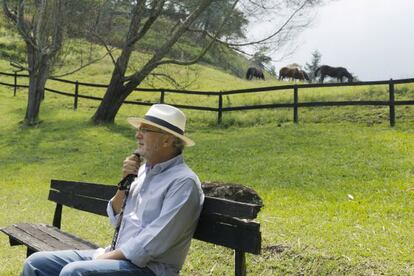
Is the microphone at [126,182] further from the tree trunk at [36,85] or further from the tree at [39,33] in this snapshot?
the tree trunk at [36,85]

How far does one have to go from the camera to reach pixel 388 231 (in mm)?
5535

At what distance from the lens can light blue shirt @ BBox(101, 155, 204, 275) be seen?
318cm

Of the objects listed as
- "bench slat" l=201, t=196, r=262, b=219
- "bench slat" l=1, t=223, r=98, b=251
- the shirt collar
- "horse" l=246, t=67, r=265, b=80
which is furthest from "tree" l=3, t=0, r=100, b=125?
"horse" l=246, t=67, r=265, b=80

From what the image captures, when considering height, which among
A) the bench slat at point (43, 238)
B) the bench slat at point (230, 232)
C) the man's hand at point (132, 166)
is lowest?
the bench slat at point (43, 238)

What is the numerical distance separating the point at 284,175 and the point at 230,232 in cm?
620

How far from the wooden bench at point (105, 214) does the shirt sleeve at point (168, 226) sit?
218 millimetres

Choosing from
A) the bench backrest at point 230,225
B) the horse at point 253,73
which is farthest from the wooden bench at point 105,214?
the horse at point 253,73

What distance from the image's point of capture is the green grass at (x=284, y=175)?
15.9ft

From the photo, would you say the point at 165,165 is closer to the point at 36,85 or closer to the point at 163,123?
the point at 163,123

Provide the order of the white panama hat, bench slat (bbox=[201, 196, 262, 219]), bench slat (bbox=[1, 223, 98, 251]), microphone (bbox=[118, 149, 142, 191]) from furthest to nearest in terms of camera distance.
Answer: bench slat (bbox=[1, 223, 98, 251])
microphone (bbox=[118, 149, 142, 191])
the white panama hat
bench slat (bbox=[201, 196, 262, 219])

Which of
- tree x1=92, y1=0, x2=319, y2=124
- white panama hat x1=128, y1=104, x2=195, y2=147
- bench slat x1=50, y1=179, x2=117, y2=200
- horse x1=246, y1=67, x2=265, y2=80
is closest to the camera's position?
white panama hat x1=128, y1=104, x2=195, y2=147

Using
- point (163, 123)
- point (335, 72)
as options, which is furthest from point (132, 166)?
point (335, 72)

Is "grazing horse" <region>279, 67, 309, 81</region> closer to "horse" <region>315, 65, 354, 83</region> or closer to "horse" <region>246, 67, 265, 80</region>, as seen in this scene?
"horse" <region>315, 65, 354, 83</region>

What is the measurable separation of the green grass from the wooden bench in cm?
67
